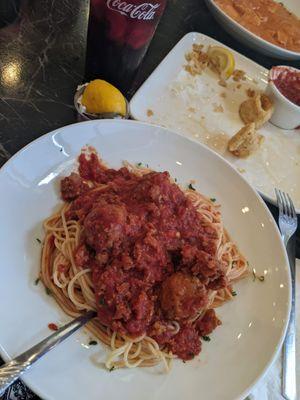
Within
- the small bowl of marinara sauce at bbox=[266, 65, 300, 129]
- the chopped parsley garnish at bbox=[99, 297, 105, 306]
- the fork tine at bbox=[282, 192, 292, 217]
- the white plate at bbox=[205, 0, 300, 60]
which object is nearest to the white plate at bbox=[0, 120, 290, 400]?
the chopped parsley garnish at bbox=[99, 297, 105, 306]

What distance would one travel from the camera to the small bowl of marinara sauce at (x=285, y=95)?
307 cm

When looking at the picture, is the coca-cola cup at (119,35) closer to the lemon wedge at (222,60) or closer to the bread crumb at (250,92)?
the lemon wedge at (222,60)

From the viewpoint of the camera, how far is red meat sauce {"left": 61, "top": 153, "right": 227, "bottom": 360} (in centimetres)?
175

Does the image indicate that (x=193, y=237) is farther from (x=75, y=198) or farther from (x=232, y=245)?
(x=75, y=198)

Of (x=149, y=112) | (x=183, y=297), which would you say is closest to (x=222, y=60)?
(x=149, y=112)

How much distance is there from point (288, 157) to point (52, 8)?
1812 millimetres

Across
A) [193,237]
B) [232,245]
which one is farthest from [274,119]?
[193,237]

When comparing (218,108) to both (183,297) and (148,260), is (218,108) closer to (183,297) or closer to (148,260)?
(148,260)

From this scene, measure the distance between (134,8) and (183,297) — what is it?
1.32 m

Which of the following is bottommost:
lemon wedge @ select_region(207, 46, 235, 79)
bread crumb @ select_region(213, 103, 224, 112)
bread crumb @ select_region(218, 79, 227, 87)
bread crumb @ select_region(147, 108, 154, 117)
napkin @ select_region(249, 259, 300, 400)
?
napkin @ select_region(249, 259, 300, 400)

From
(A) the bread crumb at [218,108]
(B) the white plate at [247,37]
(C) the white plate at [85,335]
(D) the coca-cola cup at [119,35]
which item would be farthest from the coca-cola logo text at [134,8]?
(B) the white plate at [247,37]

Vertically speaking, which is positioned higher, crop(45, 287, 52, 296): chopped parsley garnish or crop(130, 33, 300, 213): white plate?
crop(130, 33, 300, 213): white plate

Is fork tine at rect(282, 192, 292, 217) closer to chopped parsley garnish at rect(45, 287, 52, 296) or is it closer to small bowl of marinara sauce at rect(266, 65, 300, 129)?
small bowl of marinara sauce at rect(266, 65, 300, 129)

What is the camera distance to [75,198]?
2.00 metres
